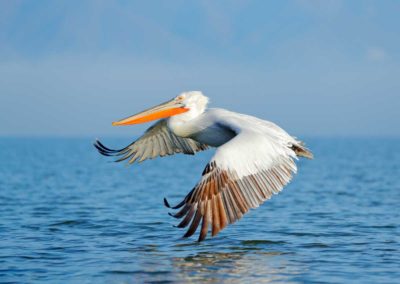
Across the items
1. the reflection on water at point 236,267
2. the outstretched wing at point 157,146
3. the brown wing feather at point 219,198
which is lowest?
the reflection on water at point 236,267

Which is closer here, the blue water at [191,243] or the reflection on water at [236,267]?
the reflection on water at [236,267]

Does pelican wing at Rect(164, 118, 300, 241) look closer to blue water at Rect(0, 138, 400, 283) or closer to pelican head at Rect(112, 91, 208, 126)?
blue water at Rect(0, 138, 400, 283)

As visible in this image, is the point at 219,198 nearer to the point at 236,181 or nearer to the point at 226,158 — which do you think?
the point at 236,181

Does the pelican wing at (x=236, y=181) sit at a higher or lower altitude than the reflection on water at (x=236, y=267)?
higher

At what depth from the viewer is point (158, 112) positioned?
31.5 ft

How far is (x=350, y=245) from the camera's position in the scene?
9320 millimetres

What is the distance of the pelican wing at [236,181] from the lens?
745 centimetres

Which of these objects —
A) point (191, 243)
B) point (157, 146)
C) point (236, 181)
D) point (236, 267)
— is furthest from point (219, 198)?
point (157, 146)

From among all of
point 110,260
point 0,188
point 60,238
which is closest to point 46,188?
point 0,188

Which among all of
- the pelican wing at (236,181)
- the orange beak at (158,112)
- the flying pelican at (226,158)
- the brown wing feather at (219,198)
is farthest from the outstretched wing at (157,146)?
the brown wing feather at (219,198)

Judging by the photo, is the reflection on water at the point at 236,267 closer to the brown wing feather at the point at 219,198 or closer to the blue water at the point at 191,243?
the blue water at the point at 191,243

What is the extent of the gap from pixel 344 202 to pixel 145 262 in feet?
27.8

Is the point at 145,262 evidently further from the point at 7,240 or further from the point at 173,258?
the point at 7,240

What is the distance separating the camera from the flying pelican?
7492mm
